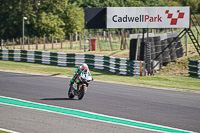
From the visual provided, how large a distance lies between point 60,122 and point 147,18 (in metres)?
14.7

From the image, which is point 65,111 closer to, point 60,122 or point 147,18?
point 60,122

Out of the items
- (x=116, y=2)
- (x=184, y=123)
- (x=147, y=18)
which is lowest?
(x=184, y=123)

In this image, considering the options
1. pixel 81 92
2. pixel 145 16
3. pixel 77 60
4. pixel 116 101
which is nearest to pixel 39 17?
pixel 77 60

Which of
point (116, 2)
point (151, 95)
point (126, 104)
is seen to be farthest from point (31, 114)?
point (116, 2)

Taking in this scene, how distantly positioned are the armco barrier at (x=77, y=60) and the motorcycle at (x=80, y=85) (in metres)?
9.31

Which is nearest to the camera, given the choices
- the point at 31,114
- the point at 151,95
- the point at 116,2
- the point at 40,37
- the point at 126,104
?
the point at 31,114

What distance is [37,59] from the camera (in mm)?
30938

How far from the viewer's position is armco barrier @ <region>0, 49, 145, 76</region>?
2377cm

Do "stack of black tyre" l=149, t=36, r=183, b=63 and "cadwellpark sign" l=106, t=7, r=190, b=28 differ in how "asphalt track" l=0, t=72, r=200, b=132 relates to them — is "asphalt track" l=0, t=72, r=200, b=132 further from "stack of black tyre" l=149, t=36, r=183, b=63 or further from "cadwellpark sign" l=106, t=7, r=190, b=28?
"stack of black tyre" l=149, t=36, r=183, b=63

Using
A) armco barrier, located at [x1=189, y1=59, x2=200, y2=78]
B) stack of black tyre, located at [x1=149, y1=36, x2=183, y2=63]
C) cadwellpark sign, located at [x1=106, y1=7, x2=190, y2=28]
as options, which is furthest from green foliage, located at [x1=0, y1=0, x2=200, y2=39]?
armco barrier, located at [x1=189, y1=59, x2=200, y2=78]

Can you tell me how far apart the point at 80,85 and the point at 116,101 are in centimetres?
154

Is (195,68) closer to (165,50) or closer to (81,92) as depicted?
(165,50)

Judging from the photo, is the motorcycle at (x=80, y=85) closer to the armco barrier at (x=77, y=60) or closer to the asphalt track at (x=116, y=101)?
the asphalt track at (x=116, y=101)

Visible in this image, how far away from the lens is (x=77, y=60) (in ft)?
92.0
